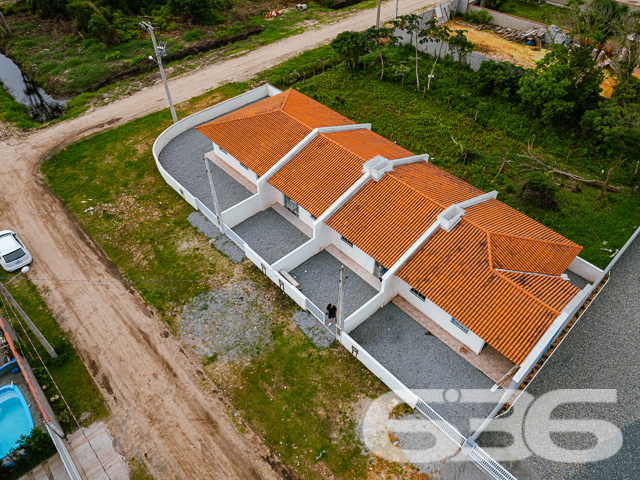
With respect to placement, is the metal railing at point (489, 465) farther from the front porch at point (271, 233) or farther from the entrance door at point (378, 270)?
the front porch at point (271, 233)

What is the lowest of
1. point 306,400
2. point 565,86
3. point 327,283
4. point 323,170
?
point 306,400

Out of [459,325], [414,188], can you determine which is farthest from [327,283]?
[459,325]

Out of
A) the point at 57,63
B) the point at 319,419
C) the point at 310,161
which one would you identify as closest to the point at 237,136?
the point at 310,161

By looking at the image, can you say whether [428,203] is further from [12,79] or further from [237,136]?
[12,79]

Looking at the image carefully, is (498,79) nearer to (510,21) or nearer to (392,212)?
(510,21)

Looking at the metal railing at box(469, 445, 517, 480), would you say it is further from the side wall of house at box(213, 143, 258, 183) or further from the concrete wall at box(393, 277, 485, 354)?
the side wall of house at box(213, 143, 258, 183)

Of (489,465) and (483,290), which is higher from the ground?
(483,290)
